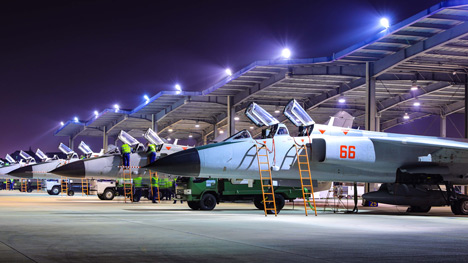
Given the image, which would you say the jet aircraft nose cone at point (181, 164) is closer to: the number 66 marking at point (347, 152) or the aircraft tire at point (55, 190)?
the number 66 marking at point (347, 152)

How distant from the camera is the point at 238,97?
34156 mm

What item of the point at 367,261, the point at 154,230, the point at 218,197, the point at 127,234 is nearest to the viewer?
the point at 367,261

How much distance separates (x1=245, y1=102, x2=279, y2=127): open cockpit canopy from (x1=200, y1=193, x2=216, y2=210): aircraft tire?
3.19m

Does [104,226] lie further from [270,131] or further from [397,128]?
[397,128]

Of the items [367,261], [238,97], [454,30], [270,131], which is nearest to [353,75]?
[454,30]

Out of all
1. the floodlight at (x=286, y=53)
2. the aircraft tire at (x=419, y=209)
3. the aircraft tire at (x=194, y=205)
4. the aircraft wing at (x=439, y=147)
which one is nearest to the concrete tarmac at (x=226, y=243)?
the aircraft wing at (x=439, y=147)

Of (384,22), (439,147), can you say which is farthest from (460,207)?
(384,22)

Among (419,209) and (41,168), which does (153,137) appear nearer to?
(419,209)

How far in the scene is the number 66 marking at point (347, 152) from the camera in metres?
15.3

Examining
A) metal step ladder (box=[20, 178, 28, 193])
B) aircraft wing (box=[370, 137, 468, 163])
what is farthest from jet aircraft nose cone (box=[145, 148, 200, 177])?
metal step ladder (box=[20, 178, 28, 193])

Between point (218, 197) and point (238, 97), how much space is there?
54.0ft

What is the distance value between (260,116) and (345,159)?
9.08 feet

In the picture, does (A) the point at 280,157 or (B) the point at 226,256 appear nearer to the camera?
(B) the point at 226,256

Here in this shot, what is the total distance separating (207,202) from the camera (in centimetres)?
1814
